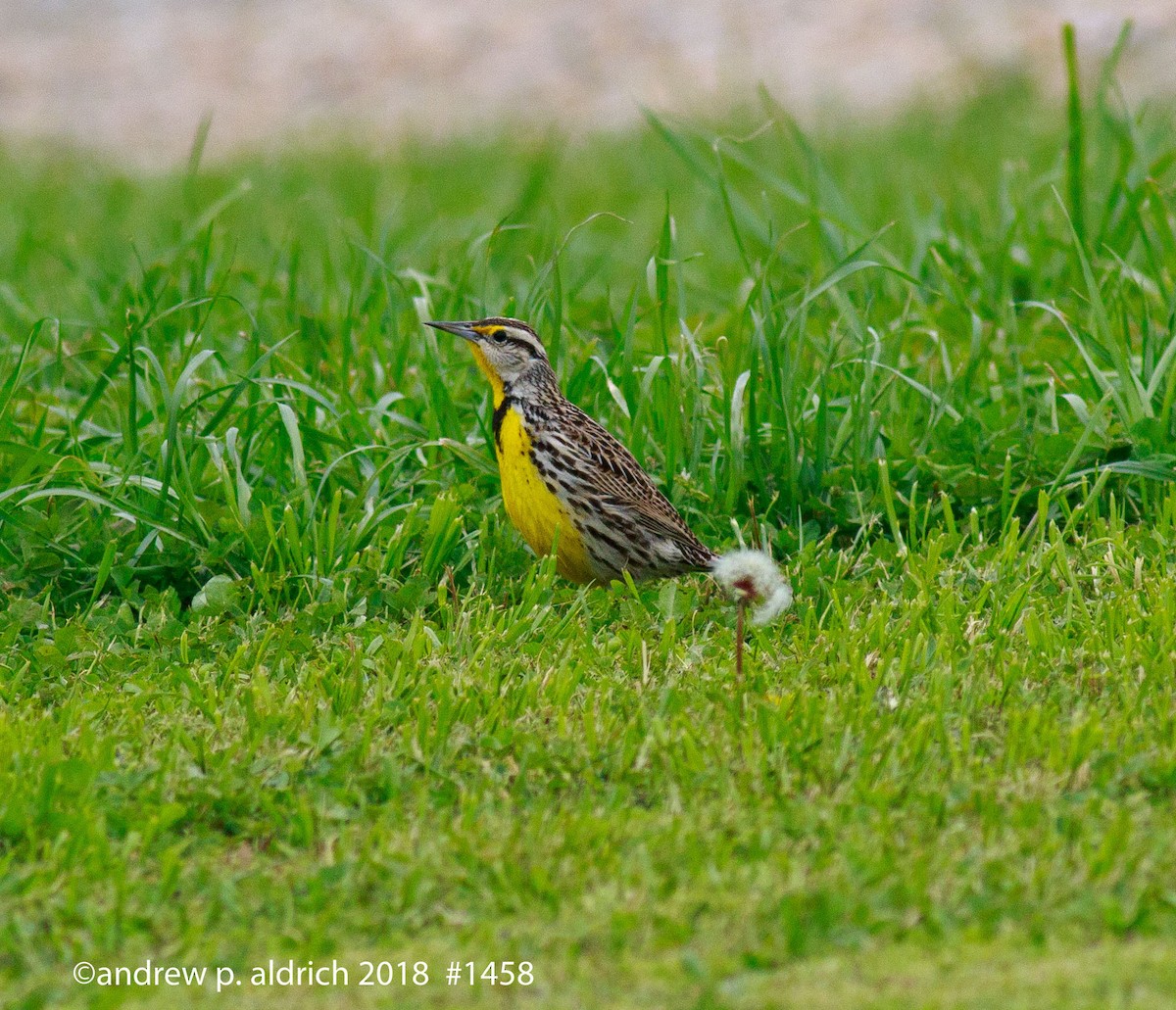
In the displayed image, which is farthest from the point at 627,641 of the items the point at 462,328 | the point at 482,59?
the point at 482,59

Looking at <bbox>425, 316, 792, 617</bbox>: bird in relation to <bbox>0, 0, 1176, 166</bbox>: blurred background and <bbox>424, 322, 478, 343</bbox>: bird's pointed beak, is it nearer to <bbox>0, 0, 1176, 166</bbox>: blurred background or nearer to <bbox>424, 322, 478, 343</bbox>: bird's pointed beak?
<bbox>424, 322, 478, 343</bbox>: bird's pointed beak

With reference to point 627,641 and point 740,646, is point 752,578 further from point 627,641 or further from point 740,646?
point 627,641

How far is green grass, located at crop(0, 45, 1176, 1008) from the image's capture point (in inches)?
138

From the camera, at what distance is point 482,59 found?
56.5 ft

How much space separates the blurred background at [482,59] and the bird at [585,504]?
9.61m

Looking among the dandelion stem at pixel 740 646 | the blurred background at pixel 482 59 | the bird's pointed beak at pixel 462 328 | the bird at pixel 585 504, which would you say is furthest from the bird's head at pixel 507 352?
the blurred background at pixel 482 59

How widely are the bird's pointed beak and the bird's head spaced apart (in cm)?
3

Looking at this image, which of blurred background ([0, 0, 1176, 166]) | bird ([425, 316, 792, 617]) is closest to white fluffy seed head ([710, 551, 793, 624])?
bird ([425, 316, 792, 617])

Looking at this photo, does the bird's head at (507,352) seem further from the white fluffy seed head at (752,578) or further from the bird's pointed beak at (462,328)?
the white fluffy seed head at (752,578)

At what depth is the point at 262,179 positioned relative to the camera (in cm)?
1298

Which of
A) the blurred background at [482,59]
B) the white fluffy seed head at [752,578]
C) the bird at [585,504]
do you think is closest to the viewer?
the white fluffy seed head at [752,578]

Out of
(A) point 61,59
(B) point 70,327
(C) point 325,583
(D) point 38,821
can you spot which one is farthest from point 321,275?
(A) point 61,59

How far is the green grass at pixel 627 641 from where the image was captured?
138 inches

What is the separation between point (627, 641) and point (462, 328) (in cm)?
162
